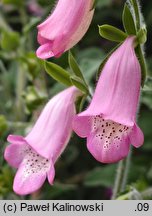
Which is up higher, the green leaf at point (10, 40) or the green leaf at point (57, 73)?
the green leaf at point (57, 73)

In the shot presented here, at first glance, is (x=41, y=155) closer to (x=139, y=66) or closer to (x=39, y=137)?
(x=39, y=137)

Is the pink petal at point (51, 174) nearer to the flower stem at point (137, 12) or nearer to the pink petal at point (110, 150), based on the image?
the pink petal at point (110, 150)

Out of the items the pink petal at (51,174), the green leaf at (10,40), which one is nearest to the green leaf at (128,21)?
the pink petal at (51,174)

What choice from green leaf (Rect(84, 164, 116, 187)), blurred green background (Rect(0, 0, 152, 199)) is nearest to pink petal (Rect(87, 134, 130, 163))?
blurred green background (Rect(0, 0, 152, 199))

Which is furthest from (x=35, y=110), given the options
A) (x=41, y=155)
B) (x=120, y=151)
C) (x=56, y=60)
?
(x=120, y=151)

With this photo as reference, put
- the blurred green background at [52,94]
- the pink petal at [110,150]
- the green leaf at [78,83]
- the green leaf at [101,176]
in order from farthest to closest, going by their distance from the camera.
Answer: the green leaf at [101,176]
the blurred green background at [52,94]
the green leaf at [78,83]
the pink petal at [110,150]

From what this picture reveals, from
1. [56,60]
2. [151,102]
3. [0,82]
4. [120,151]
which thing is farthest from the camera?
[0,82]
